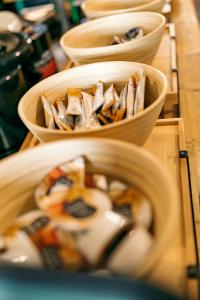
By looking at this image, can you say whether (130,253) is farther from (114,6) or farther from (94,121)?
(114,6)

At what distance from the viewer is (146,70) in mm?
817

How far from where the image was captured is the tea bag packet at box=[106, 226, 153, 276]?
44cm

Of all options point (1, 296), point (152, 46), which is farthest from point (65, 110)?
point (1, 296)

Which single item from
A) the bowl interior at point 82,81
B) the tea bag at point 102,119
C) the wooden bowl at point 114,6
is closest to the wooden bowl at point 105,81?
the bowl interior at point 82,81

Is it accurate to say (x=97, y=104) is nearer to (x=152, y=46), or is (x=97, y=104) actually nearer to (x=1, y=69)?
(x=152, y=46)

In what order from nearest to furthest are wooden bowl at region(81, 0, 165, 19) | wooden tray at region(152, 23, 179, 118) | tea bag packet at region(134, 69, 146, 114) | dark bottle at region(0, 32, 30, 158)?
tea bag packet at region(134, 69, 146, 114) → wooden tray at region(152, 23, 179, 118) → wooden bowl at region(81, 0, 165, 19) → dark bottle at region(0, 32, 30, 158)

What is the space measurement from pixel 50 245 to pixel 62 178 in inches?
5.3

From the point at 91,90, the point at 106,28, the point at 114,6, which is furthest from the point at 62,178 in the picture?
the point at 114,6

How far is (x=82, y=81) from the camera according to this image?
0.90 meters

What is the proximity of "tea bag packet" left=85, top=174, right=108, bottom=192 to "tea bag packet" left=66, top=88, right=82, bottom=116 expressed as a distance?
9.3 inches

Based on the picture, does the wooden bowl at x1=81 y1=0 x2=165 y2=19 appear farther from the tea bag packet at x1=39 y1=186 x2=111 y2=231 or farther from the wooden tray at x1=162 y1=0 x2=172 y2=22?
the tea bag packet at x1=39 y1=186 x2=111 y2=231

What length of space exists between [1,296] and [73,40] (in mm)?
947

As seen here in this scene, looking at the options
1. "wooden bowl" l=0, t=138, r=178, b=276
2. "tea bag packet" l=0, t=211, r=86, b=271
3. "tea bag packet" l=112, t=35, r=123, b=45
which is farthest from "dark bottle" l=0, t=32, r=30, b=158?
"tea bag packet" l=0, t=211, r=86, b=271

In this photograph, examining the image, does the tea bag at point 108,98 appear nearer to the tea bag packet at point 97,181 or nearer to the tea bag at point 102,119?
the tea bag at point 102,119
